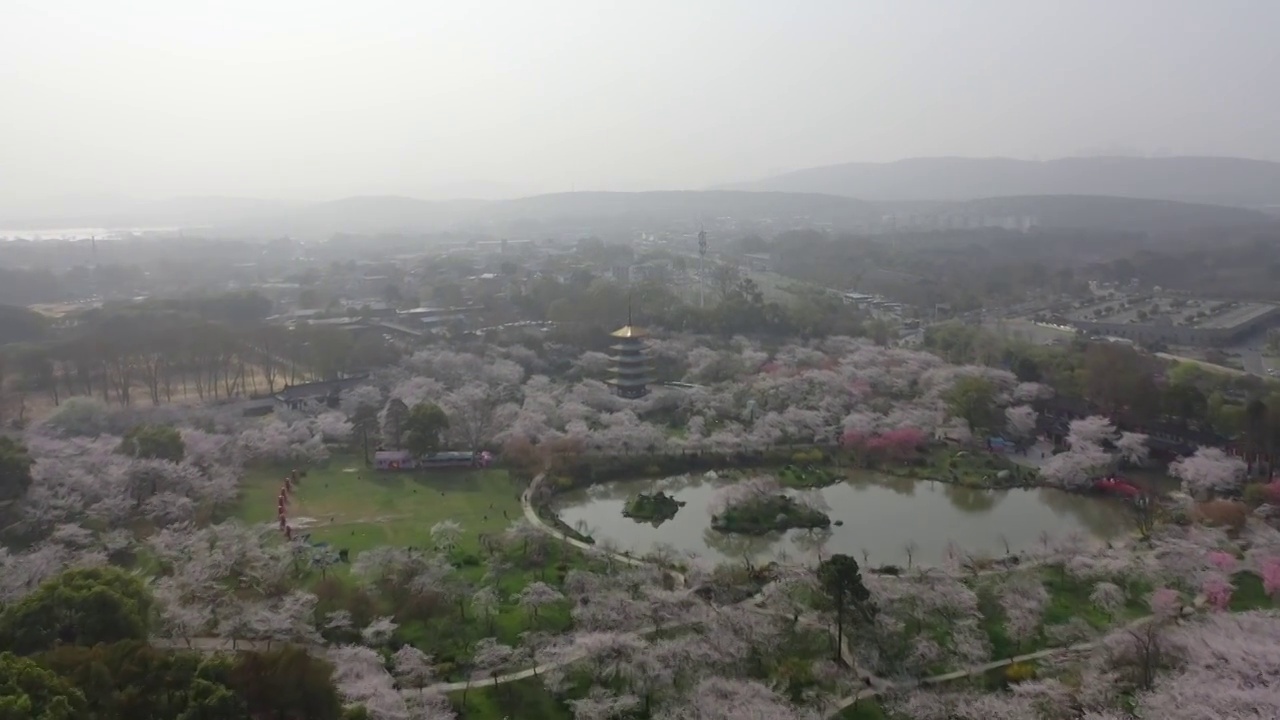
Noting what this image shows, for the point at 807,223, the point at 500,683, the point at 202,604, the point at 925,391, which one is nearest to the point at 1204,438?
the point at 925,391

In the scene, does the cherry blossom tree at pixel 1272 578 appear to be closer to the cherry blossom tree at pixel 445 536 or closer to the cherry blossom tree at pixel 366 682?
the cherry blossom tree at pixel 366 682

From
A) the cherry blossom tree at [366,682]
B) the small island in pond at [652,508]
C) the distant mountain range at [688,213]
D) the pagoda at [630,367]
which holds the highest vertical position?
the distant mountain range at [688,213]

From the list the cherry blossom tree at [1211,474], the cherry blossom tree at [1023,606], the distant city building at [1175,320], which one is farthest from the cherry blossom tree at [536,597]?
the distant city building at [1175,320]

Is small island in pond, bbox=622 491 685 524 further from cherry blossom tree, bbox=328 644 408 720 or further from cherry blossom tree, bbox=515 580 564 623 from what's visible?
cherry blossom tree, bbox=328 644 408 720

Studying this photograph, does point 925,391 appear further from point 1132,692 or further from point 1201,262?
point 1201,262

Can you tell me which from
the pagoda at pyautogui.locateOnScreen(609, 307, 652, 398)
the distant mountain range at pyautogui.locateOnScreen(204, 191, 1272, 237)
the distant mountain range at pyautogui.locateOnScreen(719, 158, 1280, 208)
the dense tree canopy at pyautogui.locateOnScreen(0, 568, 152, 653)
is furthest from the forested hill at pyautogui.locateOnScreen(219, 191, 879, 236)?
the dense tree canopy at pyautogui.locateOnScreen(0, 568, 152, 653)

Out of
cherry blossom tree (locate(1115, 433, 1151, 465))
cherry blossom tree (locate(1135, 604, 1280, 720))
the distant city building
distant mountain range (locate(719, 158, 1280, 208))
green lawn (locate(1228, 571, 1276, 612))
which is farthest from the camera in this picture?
distant mountain range (locate(719, 158, 1280, 208))
